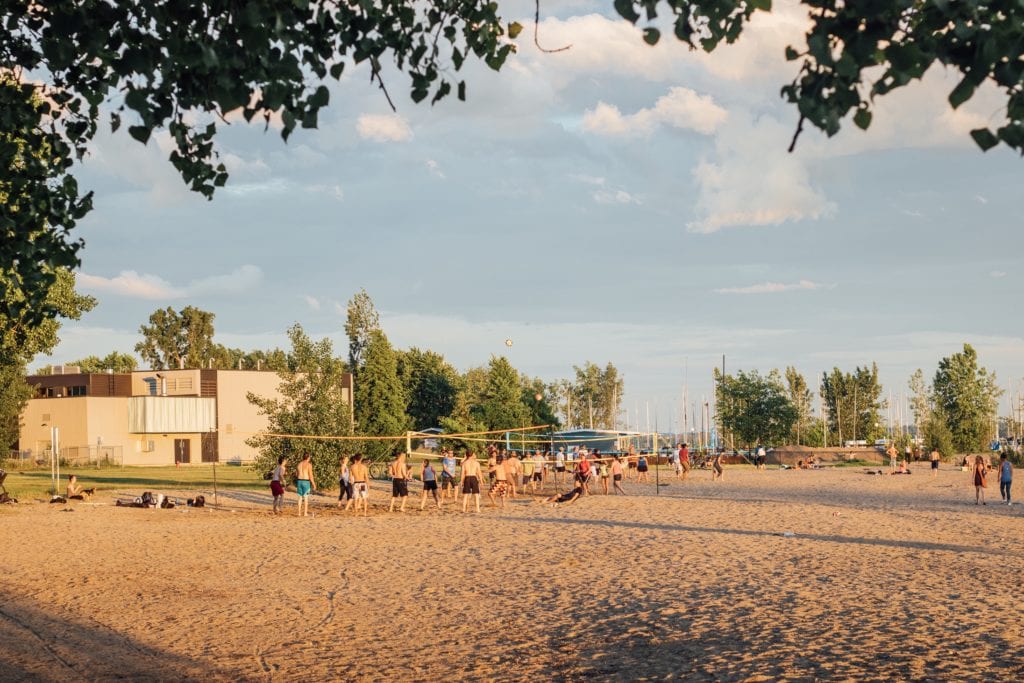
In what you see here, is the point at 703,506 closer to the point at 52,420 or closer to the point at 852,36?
the point at 852,36

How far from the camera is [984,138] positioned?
4715 millimetres

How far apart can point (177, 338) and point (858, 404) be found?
8412 cm

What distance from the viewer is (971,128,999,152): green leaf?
4707 mm

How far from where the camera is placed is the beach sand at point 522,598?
10273 mm

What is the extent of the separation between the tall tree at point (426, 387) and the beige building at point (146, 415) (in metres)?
7.73

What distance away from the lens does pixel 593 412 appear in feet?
393

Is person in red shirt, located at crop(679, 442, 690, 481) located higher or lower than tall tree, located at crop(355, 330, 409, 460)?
lower

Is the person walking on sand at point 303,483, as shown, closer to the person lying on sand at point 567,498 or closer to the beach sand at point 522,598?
the beach sand at point 522,598

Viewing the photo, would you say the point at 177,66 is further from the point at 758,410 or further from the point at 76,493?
the point at 758,410

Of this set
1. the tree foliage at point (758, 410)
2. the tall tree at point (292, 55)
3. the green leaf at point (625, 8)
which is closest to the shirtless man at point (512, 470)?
the tall tree at point (292, 55)

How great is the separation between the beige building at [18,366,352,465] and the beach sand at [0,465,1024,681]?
5701cm

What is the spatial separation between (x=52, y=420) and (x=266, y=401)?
175 feet

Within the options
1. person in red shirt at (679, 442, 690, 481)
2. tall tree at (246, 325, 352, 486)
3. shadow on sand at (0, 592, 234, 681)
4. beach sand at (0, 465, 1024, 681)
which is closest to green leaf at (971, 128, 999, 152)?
beach sand at (0, 465, 1024, 681)

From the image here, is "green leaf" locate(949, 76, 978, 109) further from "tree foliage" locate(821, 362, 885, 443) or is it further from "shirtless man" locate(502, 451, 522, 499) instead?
"tree foliage" locate(821, 362, 885, 443)
